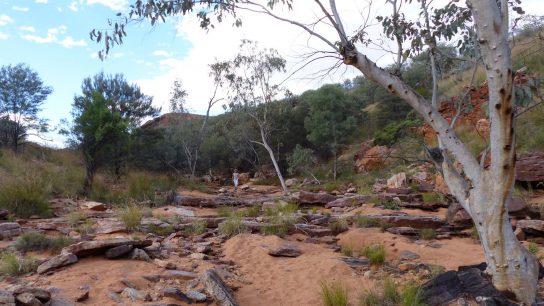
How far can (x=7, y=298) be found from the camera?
377 centimetres

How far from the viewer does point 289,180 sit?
23891 mm

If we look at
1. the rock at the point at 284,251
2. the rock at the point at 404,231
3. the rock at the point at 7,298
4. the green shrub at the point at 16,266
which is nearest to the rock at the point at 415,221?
the rock at the point at 404,231

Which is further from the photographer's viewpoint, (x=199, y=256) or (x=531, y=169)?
(x=531, y=169)

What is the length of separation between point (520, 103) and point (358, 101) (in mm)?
25000

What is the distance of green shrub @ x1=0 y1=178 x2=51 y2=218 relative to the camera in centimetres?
1042

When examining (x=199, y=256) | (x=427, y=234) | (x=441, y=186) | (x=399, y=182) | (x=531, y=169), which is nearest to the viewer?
(x=199, y=256)

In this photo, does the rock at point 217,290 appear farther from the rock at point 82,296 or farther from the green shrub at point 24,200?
the green shrub at point 24,200

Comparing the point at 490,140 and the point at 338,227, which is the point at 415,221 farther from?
the point at 490,140

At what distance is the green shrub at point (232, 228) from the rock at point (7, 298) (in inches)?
172

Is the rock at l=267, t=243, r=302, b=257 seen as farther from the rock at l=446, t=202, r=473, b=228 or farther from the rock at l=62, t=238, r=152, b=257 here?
the rock at l=446, t=202, r=473, b=228

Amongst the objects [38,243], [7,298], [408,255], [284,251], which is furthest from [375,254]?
[38,243]

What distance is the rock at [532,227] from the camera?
685cm

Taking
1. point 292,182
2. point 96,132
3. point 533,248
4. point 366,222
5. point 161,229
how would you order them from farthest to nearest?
point 292,182
point 96,132
point 366,222
point 161,229
point 533,248

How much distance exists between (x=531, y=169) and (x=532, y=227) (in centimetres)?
370
